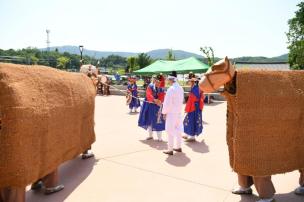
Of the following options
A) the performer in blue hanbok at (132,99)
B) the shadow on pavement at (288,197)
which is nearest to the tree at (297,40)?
the performer in blue hanbok at (132,99)

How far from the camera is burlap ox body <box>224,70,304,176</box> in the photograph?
139 inches

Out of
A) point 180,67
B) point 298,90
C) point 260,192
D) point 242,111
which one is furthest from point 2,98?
point 180,67

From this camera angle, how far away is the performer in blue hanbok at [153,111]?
7383 millimetres

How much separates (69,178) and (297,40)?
1334 inches

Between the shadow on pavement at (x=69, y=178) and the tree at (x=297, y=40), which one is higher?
the tree at (x=297, y=40)

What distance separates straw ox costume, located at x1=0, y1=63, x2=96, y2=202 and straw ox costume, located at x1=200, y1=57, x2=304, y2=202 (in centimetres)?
A: 199

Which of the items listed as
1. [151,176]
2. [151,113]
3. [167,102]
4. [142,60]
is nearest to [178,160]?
[151,176]

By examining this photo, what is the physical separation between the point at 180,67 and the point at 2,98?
15.6m

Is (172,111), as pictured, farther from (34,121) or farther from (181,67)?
(181,67)

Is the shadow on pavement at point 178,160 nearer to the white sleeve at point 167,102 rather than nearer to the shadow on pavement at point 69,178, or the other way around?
the white sleeve at point 167,102

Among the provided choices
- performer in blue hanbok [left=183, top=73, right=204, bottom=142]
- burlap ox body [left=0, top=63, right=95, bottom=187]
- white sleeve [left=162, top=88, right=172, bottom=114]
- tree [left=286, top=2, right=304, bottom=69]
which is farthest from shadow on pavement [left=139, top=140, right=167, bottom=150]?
tree [left=286, top=2, right=304, bottom=69]

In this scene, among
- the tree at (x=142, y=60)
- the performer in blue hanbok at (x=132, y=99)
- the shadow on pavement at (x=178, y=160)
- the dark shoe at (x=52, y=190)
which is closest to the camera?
the dark shoe at (x=52, y=190)

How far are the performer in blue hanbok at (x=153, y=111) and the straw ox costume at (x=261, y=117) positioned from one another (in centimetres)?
368

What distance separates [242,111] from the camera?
11.5 ft
